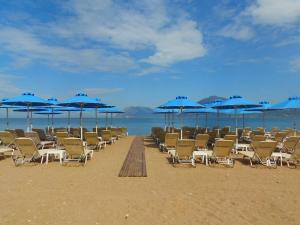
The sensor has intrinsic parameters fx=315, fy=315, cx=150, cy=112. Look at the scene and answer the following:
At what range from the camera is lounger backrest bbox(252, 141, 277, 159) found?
26.1ft

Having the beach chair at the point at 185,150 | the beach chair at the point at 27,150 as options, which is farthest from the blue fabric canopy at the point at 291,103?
the beach chair at the point at 27,150

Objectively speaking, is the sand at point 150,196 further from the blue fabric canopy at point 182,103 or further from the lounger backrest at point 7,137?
the blue fabric canopy at point 182,103

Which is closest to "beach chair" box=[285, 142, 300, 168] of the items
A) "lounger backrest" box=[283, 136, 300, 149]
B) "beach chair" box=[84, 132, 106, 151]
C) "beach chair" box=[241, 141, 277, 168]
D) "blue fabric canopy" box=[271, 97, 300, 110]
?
"beach chair" box=[241, 141, 277, 168]

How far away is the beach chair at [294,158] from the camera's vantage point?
806cm

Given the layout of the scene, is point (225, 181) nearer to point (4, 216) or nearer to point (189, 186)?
point (189, 186)

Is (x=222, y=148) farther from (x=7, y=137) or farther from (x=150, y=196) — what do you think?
(x=7, y=137)

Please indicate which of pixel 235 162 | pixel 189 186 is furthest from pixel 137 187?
pixel 235 162

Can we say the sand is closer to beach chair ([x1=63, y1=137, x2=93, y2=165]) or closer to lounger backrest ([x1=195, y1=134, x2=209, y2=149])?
beach chair ([x1=63, y1=137, x2=93, y2=165])

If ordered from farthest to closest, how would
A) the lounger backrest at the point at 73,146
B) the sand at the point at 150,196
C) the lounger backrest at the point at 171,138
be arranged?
the lounger backrest at the point at 171,138
the lounger backrest at the point at 73,146
the sand at the point at 150,196

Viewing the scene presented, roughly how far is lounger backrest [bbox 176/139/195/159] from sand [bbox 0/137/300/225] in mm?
562

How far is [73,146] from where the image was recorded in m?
7.87

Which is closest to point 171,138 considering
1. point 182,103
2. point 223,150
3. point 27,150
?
point 182,103

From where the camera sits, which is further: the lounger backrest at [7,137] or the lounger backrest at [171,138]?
the lounger backrest at [171,138]

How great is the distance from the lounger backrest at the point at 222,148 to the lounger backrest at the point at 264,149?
2.21 ft
